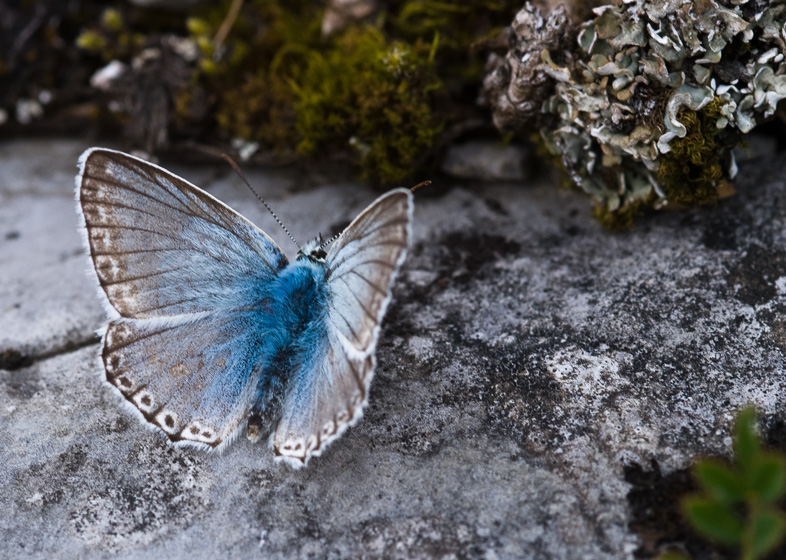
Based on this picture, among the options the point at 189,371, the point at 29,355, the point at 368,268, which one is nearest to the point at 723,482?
the point at 368,268

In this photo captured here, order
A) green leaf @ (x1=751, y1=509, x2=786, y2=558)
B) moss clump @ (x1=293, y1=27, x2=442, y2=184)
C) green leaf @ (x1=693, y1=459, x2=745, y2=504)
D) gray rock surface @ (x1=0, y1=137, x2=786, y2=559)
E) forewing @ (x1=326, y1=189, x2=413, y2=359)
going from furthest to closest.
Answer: moss clump @ (x1=293, y1=27, x2=442, y2=184)
gray rock surface @ (x1=0, y1=137, x2=786, y2=559)
forewing @ (x1=326, y1=189, x2=413, y2=359)
green leaf @ (x1=693, y1=459, x2=745, y2=504)
green leaf @ (x1=751, y1=509, x2=786, y2=558)

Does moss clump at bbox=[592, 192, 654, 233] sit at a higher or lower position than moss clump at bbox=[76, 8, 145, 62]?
higher

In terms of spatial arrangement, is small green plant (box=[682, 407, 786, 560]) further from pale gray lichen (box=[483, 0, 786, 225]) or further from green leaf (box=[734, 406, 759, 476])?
pale gray lichen (box=[483, 0, 786, 225])

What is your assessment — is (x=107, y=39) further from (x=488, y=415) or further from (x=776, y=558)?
(x=776, y=558)

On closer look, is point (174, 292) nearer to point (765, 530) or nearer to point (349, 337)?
point (349, 337)

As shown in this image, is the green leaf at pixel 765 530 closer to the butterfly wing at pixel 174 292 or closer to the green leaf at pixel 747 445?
the green leaf at pixel 747 445

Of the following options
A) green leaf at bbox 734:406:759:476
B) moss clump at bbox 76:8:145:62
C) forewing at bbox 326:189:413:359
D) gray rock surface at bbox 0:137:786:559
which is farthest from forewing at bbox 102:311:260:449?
moss clump at bbox 76:8:145:62

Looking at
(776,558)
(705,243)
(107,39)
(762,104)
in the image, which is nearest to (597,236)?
(705,243)
